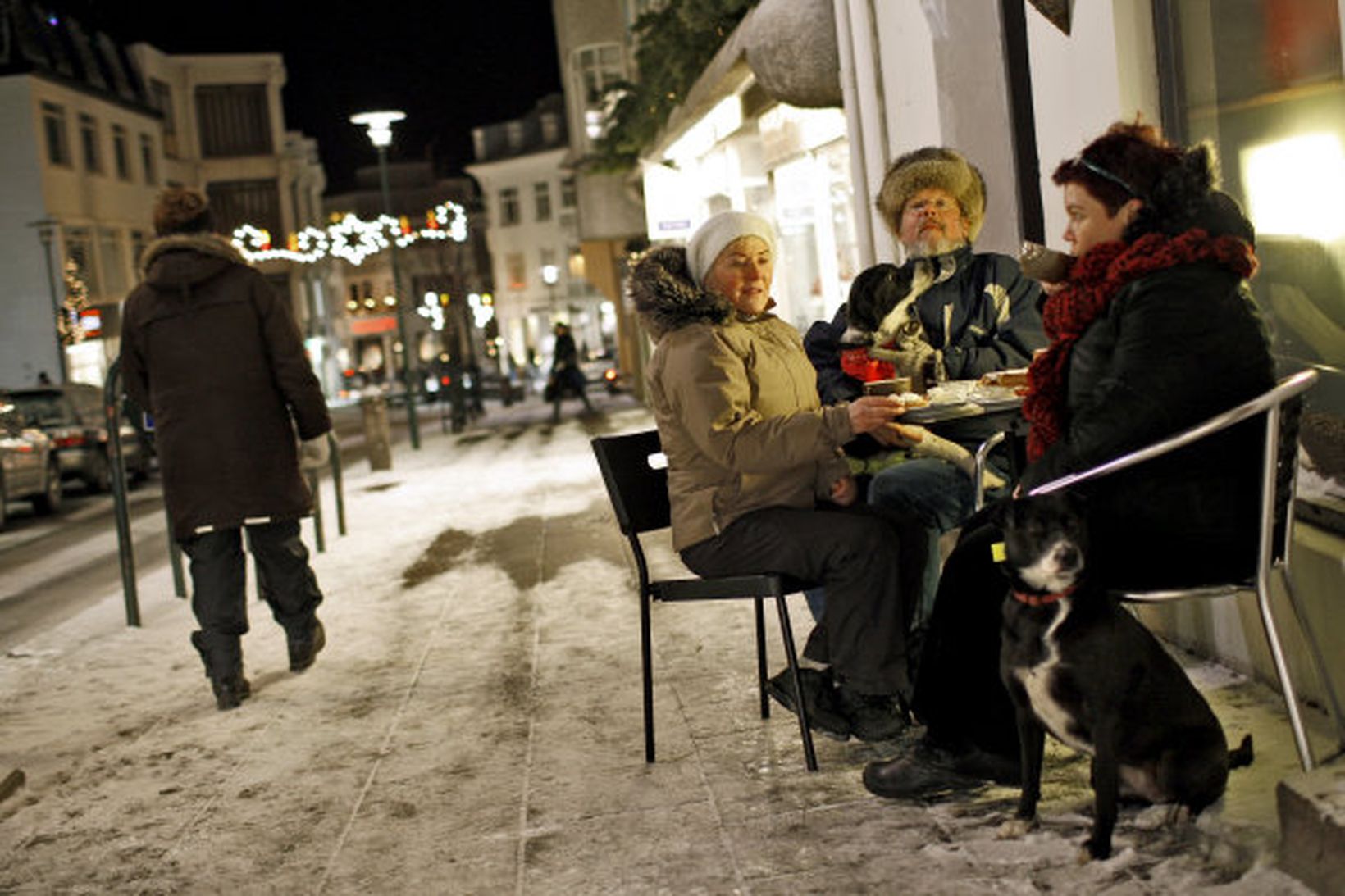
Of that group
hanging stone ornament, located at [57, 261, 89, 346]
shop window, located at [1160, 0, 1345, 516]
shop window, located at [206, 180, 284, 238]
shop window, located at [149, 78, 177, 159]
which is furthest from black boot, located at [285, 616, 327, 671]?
shop window, located at [206, 180, 284, 238]

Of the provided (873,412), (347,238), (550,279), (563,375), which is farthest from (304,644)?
(550,279)

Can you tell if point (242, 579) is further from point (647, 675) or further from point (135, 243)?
point (135, 243)

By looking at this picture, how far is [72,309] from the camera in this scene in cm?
4600

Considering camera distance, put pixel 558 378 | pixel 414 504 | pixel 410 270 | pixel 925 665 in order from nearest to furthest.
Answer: pixel 925 665
pixel 414 504
pixel 558 378
pixel 410 270

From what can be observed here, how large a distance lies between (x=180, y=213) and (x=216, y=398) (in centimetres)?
80

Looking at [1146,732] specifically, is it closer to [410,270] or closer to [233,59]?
[233,59]

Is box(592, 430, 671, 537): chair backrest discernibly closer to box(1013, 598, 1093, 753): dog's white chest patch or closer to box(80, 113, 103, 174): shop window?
box(1013, 598, 1093, 753): dog's white chest patch

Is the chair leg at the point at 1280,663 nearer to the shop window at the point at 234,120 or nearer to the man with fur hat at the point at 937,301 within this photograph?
the man with fur hat at the point at 937,301

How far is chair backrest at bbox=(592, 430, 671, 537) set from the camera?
5305 mm

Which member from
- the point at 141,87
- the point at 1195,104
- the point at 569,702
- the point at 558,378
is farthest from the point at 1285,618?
the point at 141,87

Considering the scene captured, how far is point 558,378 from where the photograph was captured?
30938mm

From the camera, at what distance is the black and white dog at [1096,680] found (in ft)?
12.7

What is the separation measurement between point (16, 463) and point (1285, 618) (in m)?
18.3

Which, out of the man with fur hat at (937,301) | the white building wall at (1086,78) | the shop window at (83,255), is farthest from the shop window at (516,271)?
the man with fur hat at (937,301)
